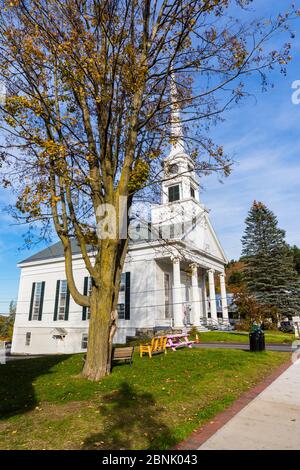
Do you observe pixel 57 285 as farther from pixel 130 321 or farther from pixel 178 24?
pixel 178 24

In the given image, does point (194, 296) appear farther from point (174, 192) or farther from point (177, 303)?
point (174, 192)

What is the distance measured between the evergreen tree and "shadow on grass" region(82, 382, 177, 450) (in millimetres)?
30800

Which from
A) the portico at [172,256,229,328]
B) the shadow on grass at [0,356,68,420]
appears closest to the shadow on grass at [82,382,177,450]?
the shadow on grass at [0,356,68,420]

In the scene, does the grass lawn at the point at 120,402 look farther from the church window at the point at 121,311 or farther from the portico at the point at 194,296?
the church window at the point at 121,311

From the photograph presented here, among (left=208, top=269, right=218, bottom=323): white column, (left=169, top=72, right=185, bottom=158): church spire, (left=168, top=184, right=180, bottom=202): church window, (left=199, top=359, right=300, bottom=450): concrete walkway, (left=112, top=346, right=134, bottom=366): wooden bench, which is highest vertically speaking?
(left=168, top=184, right=180, bottom=202): church window

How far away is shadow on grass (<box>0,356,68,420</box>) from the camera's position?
5695 millimetres

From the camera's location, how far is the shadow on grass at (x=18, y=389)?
18.7 ft

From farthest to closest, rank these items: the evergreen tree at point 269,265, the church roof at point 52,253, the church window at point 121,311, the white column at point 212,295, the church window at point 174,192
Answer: the evergreen tree at point 269,265
the church roof at point 52,253
the church window at point 174,192
the white column at point 212,295
the church window at point 121,311

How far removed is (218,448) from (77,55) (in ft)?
28.2

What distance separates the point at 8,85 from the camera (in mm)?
9086

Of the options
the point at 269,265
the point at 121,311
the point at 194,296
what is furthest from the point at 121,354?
the point at 269,265

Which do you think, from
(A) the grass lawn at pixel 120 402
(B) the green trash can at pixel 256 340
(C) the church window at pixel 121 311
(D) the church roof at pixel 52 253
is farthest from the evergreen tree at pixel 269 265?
(A) the grass lawn at pixel 120 402

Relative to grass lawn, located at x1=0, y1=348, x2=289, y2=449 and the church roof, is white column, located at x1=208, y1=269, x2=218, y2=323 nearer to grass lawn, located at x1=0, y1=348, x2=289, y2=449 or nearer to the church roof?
the church roof

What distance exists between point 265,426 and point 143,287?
61.1 feet
